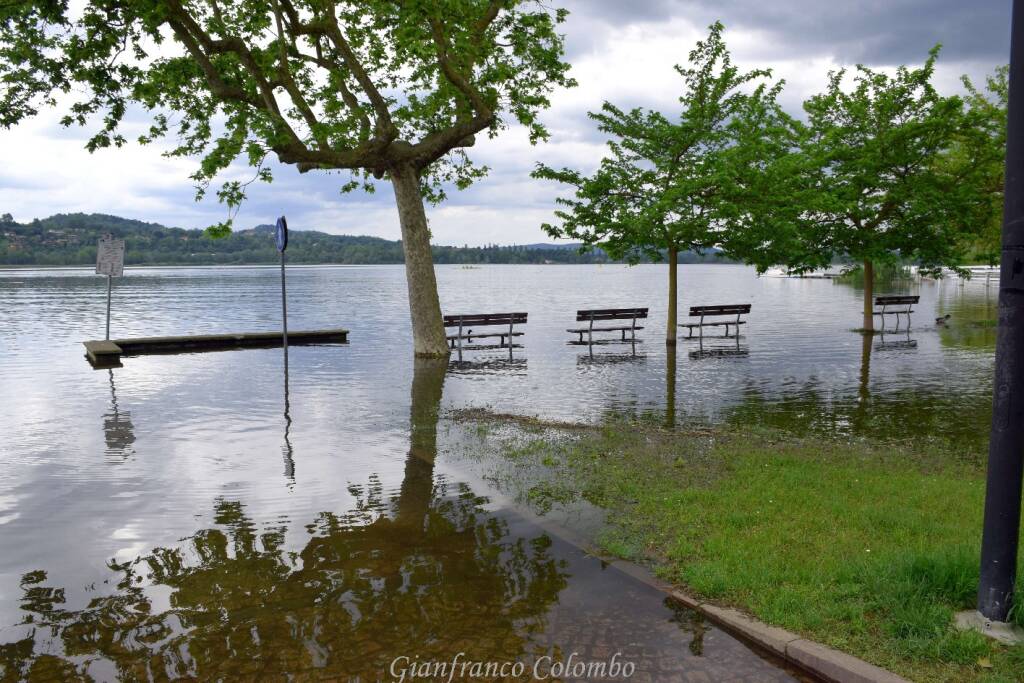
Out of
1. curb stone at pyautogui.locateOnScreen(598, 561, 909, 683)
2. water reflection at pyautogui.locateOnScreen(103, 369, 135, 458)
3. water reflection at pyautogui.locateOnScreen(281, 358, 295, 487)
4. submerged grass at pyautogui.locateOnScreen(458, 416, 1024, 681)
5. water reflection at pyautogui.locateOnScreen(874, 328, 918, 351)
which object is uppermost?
water reflection at pyautogui.locateOnScreen(874, 328, 918, 351)

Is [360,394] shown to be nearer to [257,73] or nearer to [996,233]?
[257,73]

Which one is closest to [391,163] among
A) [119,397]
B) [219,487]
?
[119,397]

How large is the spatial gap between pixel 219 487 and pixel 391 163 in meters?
13.6

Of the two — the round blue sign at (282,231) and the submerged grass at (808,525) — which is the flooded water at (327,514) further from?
the round blue sign at (282,231)

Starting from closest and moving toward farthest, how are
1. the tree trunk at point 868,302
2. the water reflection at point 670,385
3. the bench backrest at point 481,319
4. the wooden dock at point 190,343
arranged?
the water reflection at point 670,385 < the wooden dock at point 190,343 < the bench backrest at point 481,319 < the tree trunk at point 868,302

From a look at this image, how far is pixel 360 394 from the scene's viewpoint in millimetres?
15000

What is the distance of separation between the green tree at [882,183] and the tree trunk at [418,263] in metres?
10.6

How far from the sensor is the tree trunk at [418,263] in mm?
20641

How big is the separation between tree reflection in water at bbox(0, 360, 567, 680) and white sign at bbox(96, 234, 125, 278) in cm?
1745

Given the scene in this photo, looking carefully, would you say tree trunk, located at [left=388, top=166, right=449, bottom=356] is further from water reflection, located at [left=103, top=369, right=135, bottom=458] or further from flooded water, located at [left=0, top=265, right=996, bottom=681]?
water reflection, located at [left=103, top=369, right=135, bottom=458]

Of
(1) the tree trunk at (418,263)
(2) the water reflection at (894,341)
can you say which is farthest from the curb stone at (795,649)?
(2) the water reflection at (894,341)

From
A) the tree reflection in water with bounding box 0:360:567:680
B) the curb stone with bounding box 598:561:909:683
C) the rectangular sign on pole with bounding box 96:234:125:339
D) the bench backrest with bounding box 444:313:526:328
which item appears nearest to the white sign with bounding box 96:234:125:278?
the rectangular sign on pole with bounding box 96:234:125:339

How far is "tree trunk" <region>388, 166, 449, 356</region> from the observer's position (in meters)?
20.6

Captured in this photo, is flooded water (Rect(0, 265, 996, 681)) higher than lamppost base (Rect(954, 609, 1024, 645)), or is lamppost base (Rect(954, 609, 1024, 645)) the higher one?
lamppost base (Rect(954, 609, 1024, 645))
